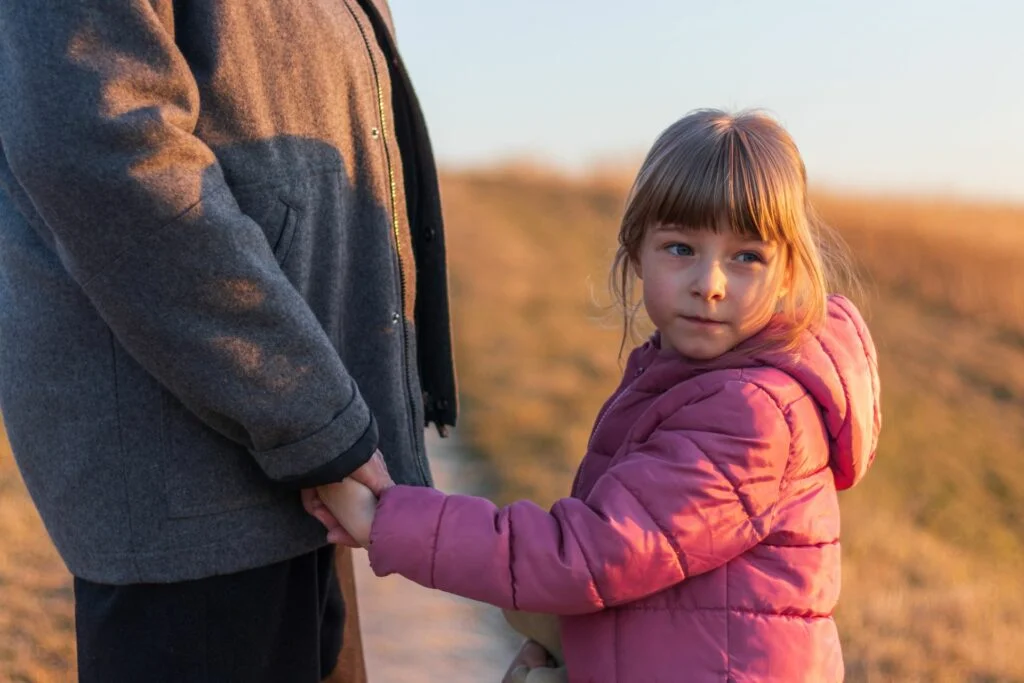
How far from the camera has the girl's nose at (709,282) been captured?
5.35 feet

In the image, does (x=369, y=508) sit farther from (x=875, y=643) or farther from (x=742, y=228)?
(x=875, y=643)

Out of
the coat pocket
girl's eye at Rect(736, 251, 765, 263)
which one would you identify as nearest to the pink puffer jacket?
girl's eye at Rect(736, 251, 765, 263)

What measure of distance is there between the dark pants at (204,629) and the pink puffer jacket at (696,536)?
21 centimetres

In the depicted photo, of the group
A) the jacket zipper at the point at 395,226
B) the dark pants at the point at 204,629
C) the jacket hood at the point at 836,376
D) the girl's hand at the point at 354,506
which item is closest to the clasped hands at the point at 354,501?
the girl's hand at the point at 354,506

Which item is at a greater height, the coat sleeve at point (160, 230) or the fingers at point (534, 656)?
the coat sleeve at point (160, 230)

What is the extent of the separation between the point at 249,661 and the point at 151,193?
2.30 ft

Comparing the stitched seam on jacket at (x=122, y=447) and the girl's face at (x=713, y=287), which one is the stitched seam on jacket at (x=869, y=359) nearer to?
the girl's face at (x=713, y=287)

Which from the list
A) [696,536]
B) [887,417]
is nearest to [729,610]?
[696,536]

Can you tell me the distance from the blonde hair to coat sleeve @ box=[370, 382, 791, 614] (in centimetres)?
18

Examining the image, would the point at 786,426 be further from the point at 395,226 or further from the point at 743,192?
the point at 395,226

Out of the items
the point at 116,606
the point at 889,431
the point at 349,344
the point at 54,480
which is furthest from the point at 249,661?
the point at 889,431

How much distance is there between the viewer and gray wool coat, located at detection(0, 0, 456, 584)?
1.41 meters

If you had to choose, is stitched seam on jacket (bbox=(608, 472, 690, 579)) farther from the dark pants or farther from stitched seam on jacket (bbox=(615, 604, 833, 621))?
the dark pants

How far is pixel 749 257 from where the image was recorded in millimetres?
1683
